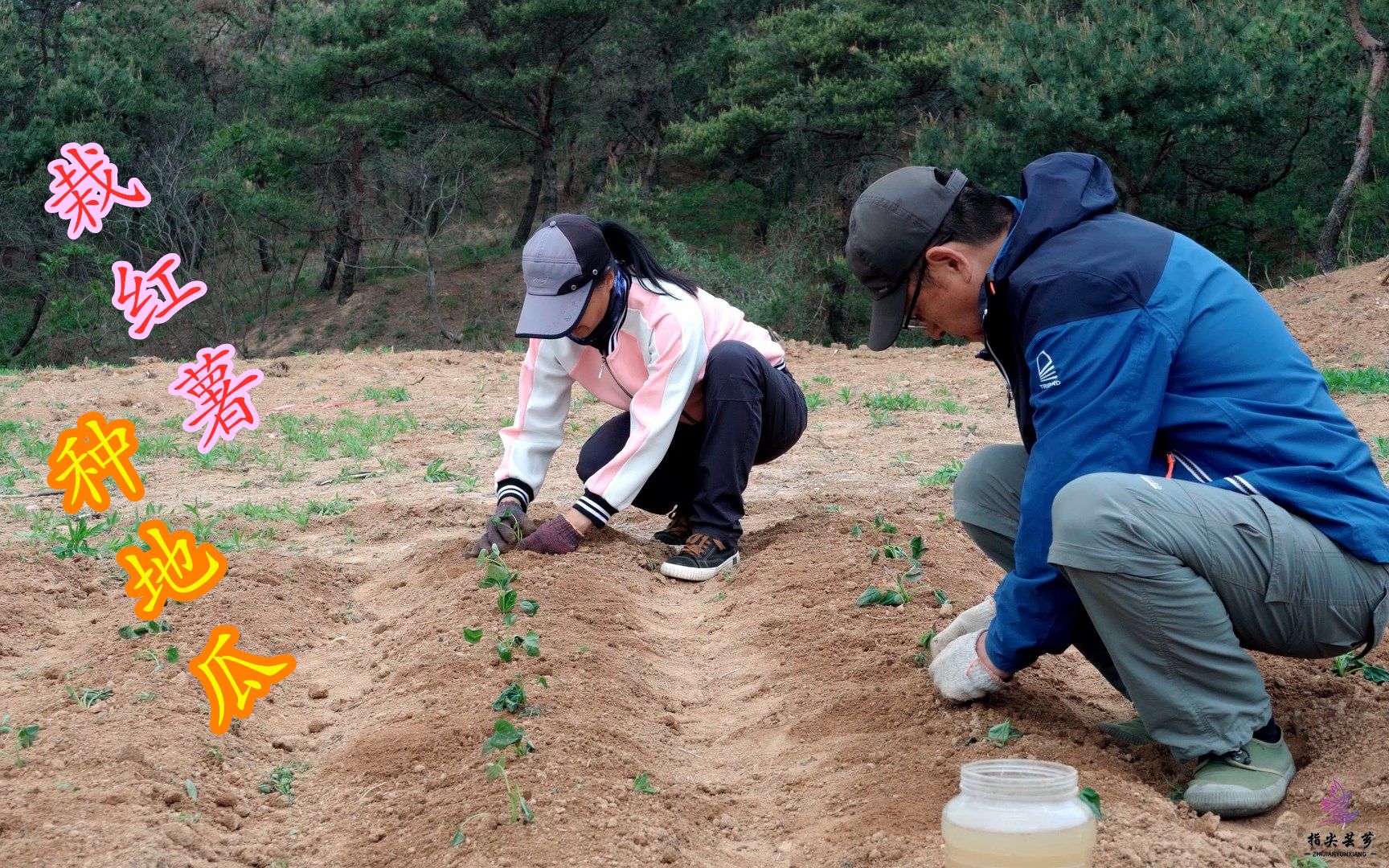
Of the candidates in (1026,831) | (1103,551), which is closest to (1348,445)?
(1103,551)

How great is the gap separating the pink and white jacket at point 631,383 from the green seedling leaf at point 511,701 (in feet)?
3.99

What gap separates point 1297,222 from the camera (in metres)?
16.3

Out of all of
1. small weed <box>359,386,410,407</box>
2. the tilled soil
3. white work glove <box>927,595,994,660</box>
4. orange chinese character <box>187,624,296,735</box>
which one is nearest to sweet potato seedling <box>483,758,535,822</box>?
the tilled soil

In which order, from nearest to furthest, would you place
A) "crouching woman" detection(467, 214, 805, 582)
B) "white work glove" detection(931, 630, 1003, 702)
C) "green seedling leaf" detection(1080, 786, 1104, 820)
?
"green seedling leaf" detection(1080, 786, 1104, 820) < "white work glove" detection(931, 630, 1003, 702) < "crouching woman" detection(467, 214, 805, 582)

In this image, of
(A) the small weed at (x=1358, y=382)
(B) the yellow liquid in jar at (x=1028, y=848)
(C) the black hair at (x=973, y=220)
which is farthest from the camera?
(A) the small weed at (x=1358, y=382)

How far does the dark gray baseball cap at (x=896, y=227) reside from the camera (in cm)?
266

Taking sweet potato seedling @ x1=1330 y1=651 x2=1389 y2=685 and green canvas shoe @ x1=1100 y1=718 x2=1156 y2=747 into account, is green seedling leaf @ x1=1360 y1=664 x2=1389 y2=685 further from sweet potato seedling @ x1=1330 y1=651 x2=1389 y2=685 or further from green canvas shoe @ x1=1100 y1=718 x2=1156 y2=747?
green canvas shoe @ x1=1100 y1=718 x2=1156 y2=747

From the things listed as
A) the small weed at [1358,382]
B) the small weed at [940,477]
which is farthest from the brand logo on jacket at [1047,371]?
the small weed at [1358,382]

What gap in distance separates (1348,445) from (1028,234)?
767mm

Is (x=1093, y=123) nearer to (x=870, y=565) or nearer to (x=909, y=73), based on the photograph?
(x=909, y=73)

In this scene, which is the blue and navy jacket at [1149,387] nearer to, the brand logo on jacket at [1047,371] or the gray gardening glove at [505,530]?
the brand logo on jacket at [1047,371]

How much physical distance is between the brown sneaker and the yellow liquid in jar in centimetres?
306

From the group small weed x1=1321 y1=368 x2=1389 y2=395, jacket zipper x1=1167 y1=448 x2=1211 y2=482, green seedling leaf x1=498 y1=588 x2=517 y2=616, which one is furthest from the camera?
small weed x1=1321 y1=368 x2=1389 y2=395

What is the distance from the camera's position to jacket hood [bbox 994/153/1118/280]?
259 cm
